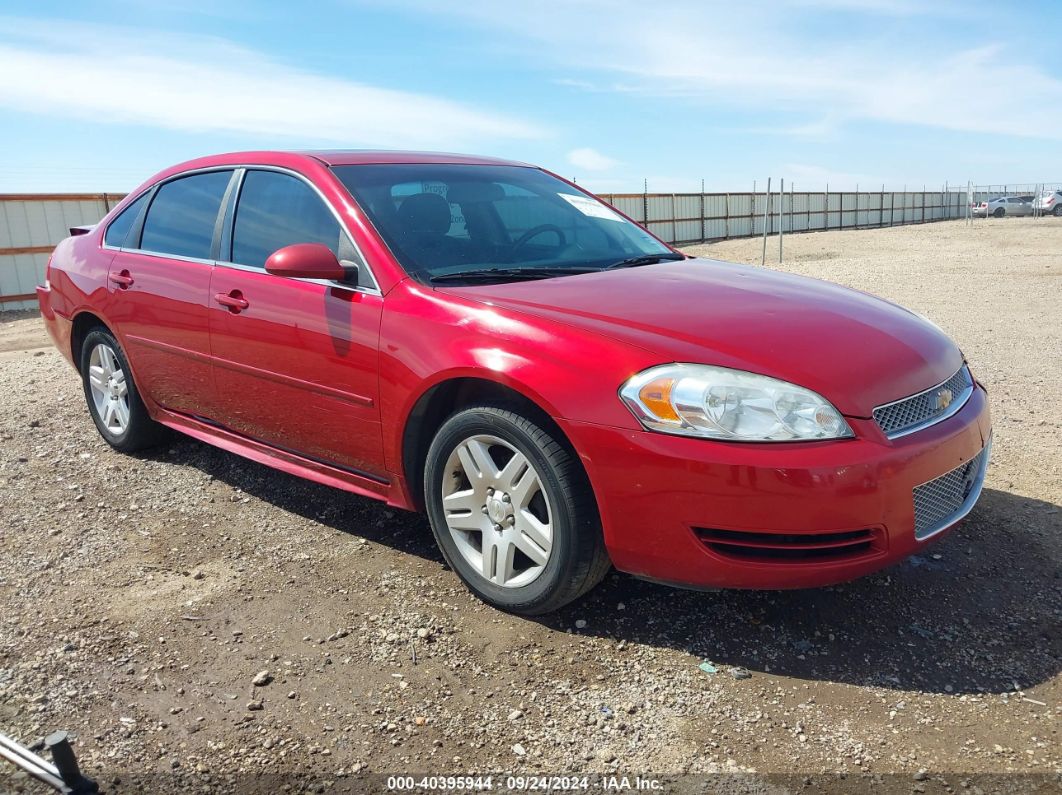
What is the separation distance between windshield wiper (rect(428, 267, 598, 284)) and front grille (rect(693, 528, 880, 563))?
4.18 ft

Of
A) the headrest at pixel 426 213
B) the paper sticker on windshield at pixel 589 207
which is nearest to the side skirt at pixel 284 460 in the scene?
the headrest at pixel 426 213

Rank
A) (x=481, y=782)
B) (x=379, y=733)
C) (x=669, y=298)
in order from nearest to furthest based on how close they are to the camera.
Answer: (x=481, y=782)
(x=379, y=733)
(x=669, y=298)

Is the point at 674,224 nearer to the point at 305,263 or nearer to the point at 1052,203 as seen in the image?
the point at 1052,203

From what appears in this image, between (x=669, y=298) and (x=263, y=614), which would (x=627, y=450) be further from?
(x=263, y=614)

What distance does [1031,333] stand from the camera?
8.73 meters

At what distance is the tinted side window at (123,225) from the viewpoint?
4.82 metres

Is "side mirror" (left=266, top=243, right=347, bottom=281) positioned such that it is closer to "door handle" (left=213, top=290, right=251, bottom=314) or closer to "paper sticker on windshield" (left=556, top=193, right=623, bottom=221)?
"door handle" (left=213, top=290, right=251, bottom=314)

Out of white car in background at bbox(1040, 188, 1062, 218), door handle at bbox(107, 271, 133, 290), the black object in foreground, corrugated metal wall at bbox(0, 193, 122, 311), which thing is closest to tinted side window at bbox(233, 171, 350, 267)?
door handle at bbox(107, 271, 133, 290)

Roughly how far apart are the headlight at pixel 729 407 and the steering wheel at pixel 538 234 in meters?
1.28

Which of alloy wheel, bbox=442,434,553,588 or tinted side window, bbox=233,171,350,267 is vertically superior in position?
Result: tinted side window, bbox=233,171,350,267

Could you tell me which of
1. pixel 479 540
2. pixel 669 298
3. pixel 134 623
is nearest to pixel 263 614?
pixel 134 623

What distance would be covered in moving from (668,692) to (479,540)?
0.92m

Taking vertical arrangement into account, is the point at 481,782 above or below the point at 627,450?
below

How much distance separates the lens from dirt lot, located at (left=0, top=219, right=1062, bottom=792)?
2.39m
